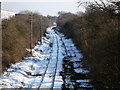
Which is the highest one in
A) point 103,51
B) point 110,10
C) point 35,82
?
point 110,10

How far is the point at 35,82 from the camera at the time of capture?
1627 cm

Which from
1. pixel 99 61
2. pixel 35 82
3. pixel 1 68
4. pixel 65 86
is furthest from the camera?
pixel 1 68

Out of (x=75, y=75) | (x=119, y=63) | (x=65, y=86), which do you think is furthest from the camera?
(x=75, y=75)

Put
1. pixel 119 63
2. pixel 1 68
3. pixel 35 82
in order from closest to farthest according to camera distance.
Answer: pixel 119 63 → pixel 35 82 → pixel 1 68

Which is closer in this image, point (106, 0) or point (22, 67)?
point (106, 0)

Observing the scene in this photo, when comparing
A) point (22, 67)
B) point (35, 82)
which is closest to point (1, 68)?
point (22, 67)

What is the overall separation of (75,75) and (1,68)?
611cm

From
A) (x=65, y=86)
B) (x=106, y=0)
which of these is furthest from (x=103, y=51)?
(x=106, y=0)

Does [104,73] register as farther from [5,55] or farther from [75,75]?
[5,55]

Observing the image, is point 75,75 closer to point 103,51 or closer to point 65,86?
point 65,86

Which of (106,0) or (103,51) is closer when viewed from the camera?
(103,51)

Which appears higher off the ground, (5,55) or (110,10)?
(110,10)

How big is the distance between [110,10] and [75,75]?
5.59 m

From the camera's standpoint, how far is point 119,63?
10984 mm
